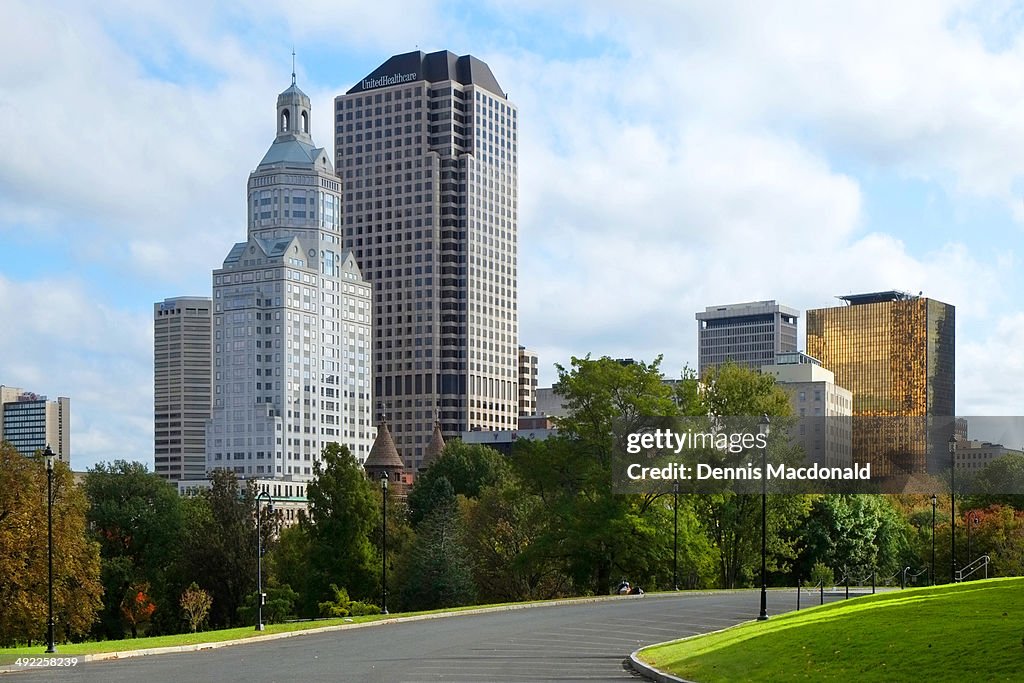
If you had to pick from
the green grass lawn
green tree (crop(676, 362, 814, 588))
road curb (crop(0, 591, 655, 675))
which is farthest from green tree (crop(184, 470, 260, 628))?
the green grass lawn

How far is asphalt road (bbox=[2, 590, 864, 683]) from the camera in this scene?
28.6 meters

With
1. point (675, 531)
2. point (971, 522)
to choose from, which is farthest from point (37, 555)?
Answer: point (971, 522)

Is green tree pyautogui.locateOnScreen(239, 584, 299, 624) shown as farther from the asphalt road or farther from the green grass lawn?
the green grass lawn

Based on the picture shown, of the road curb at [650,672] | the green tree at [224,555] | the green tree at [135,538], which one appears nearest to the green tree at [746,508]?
the green tree at [224,555]

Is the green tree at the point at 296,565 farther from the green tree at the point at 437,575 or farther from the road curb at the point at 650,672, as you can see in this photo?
the road curb at the point at 650,672

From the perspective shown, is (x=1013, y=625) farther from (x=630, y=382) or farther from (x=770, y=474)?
(x=770, y=474)

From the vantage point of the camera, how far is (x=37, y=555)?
62.6 metres

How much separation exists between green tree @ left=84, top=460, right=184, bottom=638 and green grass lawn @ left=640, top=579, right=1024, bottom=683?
238 feet

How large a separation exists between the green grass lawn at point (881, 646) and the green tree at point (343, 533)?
57006 millimetres

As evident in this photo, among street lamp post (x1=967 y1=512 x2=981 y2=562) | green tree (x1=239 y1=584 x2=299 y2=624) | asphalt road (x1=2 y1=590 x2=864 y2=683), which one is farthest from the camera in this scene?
green tree (x1=239 y1=584 x2=299 y2=624)

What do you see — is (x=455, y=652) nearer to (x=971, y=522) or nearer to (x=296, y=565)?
(x=971, y=522)

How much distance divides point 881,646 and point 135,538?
90702mm

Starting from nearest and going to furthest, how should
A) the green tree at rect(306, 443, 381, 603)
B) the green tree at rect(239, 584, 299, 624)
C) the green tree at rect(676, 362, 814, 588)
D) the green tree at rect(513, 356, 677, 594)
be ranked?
the green tree at rect(513, 356, 677, 594)
the green tree at rect(676, 362, 814, 588)
the green tree at rect(239, 584, 299, 624)
the green tree at rect(306, 443, 381, 603)

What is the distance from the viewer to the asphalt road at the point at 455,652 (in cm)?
2862
